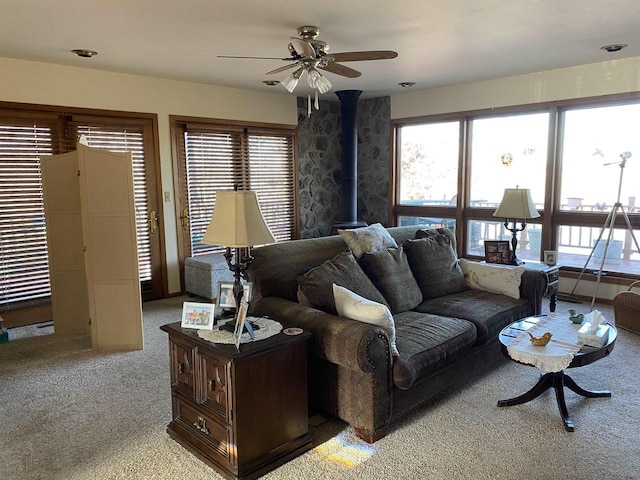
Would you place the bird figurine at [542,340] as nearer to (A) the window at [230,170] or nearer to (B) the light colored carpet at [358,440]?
(B) the light colored carpet at [358,440]

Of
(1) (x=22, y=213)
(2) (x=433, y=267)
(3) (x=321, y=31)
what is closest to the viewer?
A: (3) (x=321, y=31)

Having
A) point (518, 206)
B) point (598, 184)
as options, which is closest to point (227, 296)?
point (518, 206)

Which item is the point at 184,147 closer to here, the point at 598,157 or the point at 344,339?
the point at 344,339

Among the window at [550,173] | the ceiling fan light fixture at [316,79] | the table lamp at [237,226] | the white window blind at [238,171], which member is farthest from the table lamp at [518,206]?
the white window blind at [238,171]

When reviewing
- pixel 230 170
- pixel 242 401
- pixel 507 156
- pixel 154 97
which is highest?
pixel 154 97

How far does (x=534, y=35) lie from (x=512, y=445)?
3136 mm

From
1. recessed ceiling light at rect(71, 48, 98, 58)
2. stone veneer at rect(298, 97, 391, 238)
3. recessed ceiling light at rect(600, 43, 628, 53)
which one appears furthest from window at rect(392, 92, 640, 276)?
recessed ceiling light at rect(71, 48, 98, 58)

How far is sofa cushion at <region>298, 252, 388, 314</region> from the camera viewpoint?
283 centimetres

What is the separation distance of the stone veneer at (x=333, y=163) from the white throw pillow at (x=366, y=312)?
13.8ft

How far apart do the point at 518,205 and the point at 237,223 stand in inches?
121

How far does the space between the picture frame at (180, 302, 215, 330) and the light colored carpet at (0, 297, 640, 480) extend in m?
0.66

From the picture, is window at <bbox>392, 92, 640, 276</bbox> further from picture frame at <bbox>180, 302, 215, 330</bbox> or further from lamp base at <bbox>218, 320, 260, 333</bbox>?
picture frame at <bbox>180, 302, 215, 330</bbox>

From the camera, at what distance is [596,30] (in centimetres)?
369

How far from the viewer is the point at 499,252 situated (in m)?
4.29
